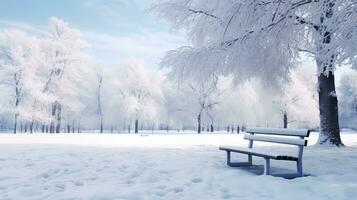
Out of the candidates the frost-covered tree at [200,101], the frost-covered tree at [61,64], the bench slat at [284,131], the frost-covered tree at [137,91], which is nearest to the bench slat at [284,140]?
the bench slat at [284,131]

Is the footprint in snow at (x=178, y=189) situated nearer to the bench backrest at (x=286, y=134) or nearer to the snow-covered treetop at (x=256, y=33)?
the bench backrest at (x=286, y=134)

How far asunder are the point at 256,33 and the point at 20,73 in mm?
33799

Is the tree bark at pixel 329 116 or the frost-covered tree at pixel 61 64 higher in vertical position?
the frost-covered tree at pixel 61 64

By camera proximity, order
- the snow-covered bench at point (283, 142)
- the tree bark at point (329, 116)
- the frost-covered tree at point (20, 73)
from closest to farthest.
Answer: the snow-covered bench at point (283, 142) < the tree bark at point (329, 116) < the frost-covered tree at point (20, 73)

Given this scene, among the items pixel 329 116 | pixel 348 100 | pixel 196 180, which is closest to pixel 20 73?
pixel 329 116

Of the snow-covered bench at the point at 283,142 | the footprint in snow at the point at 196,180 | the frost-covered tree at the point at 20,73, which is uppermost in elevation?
the frost-covered tree at the point at 20,73

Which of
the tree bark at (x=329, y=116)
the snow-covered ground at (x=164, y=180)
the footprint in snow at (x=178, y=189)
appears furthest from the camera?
the tree bark at (x=329, y=116)

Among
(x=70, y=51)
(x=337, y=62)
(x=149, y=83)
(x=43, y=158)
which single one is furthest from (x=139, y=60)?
(x=337, y=62)

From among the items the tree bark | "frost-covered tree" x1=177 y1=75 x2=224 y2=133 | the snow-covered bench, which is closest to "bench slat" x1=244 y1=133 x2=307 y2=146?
the snow-covered bench

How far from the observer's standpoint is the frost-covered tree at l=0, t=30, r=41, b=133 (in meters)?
36.8

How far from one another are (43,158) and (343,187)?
724 cm

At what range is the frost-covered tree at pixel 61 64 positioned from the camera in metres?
39.2

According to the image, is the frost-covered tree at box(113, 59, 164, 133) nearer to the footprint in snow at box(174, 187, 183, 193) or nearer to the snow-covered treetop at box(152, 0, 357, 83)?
the snow-covered treetop at box(152, 0, 357, 83)

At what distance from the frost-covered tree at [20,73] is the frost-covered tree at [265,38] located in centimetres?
2753
